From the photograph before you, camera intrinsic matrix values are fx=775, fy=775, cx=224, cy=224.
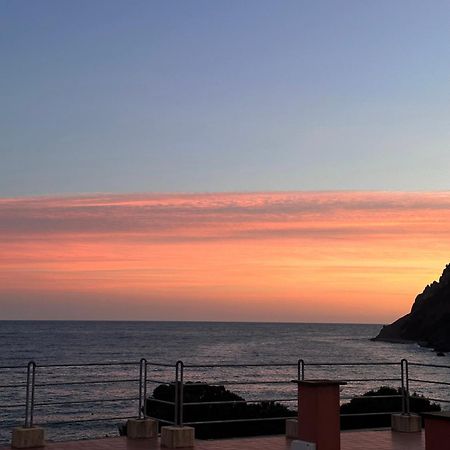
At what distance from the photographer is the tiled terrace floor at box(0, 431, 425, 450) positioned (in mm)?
11086

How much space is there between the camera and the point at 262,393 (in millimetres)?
52594

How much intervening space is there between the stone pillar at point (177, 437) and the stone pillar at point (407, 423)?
401 centimetres

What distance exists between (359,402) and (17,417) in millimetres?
26329

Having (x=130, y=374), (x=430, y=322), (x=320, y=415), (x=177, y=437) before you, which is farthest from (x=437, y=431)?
(x=430, y=322)

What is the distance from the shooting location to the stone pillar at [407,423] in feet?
43.4

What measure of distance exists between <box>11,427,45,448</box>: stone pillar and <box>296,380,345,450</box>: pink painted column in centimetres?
365

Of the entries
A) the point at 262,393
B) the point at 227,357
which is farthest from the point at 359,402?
the point at 227,357

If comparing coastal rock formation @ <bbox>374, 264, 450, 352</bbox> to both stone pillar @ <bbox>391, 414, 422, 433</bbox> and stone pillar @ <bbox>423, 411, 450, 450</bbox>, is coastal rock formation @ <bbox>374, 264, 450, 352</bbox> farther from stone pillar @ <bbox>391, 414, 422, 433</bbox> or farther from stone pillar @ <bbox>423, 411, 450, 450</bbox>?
stone pillar @ <bbox>423, 411, 450, 450</bbox>

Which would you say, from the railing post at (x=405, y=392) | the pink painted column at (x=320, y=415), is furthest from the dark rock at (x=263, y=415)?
the pink painted column at (x=320, y=415)

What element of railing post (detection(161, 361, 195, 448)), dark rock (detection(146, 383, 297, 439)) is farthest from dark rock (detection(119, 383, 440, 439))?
railing post (detection(161, 361, 195, 448))

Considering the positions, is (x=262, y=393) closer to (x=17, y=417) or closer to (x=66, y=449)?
(x=17, y=417)

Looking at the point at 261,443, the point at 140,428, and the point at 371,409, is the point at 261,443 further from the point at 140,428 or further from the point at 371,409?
the point at 371,409

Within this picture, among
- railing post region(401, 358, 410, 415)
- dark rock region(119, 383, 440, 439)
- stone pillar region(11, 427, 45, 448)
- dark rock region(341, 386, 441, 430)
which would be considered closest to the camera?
stone pillar region(11, 427, 45, 448)

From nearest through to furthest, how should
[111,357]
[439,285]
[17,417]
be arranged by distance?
[17,417], [111,357], [439,285]
